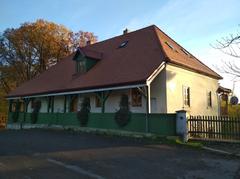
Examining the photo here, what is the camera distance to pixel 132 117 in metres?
15.9

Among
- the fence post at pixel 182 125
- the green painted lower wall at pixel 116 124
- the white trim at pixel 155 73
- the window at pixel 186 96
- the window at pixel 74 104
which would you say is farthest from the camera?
the window at pixel 74 104

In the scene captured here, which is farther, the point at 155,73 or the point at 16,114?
Answer: the point at 16,114

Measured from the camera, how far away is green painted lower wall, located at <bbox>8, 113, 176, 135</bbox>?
14.1m

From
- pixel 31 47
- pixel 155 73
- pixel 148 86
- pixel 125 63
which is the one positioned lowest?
pixel 148 86

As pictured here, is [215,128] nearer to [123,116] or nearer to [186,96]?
[123,116]

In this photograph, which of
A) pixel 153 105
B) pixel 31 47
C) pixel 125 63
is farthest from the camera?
pixel 31 47

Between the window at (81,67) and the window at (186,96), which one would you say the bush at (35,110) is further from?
the window at (186,96)

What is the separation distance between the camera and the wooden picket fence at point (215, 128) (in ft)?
42.9

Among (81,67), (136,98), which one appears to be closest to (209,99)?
(136,98)

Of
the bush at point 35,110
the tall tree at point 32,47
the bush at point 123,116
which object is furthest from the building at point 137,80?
the tall tree at point 32,47

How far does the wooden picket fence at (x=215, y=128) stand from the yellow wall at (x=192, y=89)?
3625 millimetres

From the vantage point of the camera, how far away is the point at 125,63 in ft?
63.1

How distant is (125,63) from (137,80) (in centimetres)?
416

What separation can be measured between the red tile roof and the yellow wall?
0.55 meters
